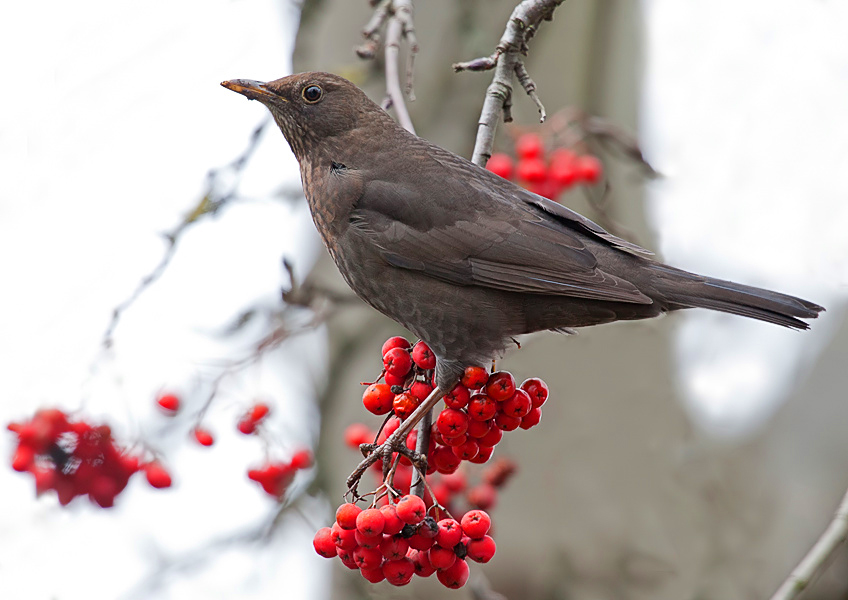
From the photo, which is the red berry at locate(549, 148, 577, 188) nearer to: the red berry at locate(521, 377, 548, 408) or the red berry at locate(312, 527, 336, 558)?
the red berry at locate(521, 377, 548, 408)

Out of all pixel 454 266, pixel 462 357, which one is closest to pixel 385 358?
pixel 462 357

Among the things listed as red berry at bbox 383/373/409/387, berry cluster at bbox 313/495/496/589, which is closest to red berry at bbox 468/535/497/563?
berry cluster at bbox 313/495/496/589

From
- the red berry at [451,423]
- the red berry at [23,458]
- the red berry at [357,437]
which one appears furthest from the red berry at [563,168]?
the red berry at [23,458]

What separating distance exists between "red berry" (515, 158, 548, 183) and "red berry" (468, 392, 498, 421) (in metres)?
1.91

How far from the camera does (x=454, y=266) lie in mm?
3078

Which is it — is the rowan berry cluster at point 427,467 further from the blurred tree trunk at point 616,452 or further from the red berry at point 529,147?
the red berry at point 529,147

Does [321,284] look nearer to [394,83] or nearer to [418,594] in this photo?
[394,83]

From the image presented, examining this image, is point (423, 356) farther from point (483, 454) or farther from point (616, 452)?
point (616, 452)

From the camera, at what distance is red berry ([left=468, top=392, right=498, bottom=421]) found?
8.58 feet

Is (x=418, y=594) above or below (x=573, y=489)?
below

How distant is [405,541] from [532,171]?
242 cm

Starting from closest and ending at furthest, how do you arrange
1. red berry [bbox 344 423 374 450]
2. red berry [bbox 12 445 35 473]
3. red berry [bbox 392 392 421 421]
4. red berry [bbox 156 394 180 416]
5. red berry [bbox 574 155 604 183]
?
red berry [bbox 392 392 421 421], red berry [bbox 12 445 35 473], red berry [bbox 344 423 374 450], red berry [bbox 156 394 180 416], red berry [bbox 574 155 604 183]

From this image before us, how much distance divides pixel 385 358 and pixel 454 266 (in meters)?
0.51

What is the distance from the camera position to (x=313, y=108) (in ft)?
11.1
